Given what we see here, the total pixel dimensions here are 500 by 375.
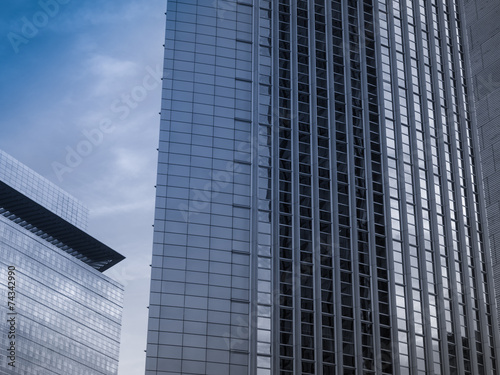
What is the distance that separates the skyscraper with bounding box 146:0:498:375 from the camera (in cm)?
8206

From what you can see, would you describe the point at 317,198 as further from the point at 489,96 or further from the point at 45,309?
the point at 45,309

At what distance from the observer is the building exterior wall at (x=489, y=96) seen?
801 inches

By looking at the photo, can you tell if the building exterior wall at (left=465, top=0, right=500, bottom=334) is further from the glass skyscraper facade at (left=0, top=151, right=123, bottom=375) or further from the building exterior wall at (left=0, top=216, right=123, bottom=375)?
the building exterior wall at (left=0, top=216, right=123, bottom=375)

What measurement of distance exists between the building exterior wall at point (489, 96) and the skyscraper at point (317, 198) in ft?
199

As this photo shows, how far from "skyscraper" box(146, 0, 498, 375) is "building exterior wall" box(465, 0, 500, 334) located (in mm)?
60787

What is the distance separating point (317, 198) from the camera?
90625mm

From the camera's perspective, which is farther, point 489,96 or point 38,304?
point 38,304

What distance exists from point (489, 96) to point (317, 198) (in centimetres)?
6962

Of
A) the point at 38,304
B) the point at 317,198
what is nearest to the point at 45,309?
the point at 38,304

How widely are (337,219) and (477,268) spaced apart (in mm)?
19811

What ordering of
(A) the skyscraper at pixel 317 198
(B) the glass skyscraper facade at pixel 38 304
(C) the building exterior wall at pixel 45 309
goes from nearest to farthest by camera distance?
(A) the skyscraper at pixel 317 198 → (B) the glass skyscraper facade at pixel 38 304 → (C) the building exterior wall at pixel 45 309

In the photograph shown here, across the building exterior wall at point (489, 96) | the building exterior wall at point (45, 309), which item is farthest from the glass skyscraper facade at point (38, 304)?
the building exterior wall at point (489, 96)

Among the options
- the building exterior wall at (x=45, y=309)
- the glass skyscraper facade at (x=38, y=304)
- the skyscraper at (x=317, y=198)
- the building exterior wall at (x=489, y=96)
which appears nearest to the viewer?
the building exterior wall at (x=489, y=96)

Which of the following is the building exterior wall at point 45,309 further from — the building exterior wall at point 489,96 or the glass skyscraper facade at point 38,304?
the building exterior wall at point 489,96
